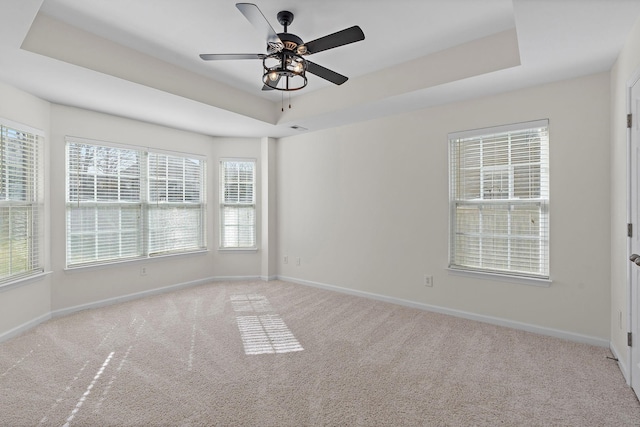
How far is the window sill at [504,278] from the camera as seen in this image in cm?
334

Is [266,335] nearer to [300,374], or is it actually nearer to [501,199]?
[300,374]

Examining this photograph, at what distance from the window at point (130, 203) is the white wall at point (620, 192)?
5.29 meters

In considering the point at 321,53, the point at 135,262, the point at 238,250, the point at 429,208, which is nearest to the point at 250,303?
the point at 238,250

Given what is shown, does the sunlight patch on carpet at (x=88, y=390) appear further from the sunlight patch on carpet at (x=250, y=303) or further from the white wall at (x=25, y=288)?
the sunlight patch on carpet at (x=250, y=303)

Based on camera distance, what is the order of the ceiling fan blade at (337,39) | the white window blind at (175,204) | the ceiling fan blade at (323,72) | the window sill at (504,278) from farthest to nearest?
the white window blind at (175,204), the window sill at (504,278), the ceiling fan blade at (323,72), the ceiling fan blade at (337,39)

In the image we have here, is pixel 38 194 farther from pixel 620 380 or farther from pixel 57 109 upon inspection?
pixel 620 380

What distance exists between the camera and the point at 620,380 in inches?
96.8

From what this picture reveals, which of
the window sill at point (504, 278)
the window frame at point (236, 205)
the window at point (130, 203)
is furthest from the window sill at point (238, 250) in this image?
the window sill at point (504, 278)

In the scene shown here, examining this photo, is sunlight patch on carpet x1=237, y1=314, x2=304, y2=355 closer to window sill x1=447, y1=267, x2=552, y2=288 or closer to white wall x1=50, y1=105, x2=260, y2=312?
white wall x1=50, y1=105, x2=260, y2=312

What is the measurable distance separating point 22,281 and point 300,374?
122 inches

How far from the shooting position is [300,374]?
257cm

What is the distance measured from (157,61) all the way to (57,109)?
153cm

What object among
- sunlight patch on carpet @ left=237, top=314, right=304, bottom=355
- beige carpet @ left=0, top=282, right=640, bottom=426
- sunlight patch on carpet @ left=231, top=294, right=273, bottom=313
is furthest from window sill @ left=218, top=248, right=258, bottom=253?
sunlight patch on carpet @ left=237, top=314, right=304, bottom=355

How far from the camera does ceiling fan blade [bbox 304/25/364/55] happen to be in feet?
7.11
